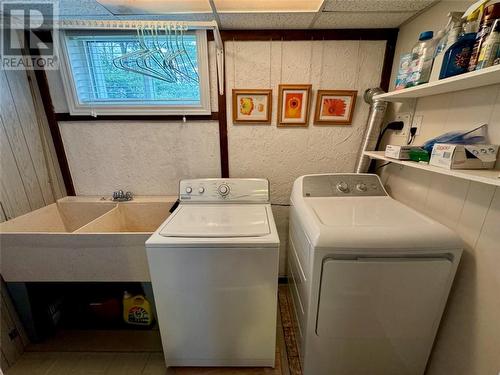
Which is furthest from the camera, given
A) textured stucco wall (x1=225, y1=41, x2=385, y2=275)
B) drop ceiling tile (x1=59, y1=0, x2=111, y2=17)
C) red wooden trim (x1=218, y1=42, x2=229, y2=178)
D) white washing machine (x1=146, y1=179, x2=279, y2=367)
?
red wooden trim (x1=218, y1=42, x2=229, y2=178)

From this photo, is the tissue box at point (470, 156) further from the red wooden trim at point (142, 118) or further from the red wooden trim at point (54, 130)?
the red wooden trim at point (54, 130)

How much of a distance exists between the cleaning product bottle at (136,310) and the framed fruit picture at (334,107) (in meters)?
2.04

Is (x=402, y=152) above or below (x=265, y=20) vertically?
below

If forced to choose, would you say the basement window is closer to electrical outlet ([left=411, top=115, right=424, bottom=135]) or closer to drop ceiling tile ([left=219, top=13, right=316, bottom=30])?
drop ceiling tile ([left=219, top=13, right=316, bottom=30])

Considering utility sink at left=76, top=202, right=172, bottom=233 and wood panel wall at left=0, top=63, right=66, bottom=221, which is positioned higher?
wood panel wall at left=0, top=63, right=66, bottom=221

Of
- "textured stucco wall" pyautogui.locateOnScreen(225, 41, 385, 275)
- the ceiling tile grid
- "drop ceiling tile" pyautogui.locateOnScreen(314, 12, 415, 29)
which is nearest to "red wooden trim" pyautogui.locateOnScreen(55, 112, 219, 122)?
"textured stucco wall" pyautogui.locateOnScreen(225, 41, 385, 275)

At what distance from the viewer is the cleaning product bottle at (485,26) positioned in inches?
32.0

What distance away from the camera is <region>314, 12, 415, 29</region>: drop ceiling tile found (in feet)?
Result: 4.63

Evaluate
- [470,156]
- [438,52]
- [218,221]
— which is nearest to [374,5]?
[438,52]

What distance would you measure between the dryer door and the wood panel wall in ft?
6.90

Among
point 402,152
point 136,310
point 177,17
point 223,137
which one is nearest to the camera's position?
point 402,152

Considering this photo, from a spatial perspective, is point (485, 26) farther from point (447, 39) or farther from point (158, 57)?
point (158, 57)

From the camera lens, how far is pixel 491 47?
2.59 feet

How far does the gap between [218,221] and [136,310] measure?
1.08m
